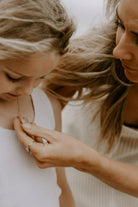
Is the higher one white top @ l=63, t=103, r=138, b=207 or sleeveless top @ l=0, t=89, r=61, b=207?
sleeveless top @ l=0, t=89, r=61, b=207

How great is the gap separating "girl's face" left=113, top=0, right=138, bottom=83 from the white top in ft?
1.27

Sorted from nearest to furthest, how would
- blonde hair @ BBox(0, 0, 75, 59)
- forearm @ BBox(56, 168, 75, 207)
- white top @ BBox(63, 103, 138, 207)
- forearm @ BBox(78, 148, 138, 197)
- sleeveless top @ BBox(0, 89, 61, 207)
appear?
blonde hair @ BBox(0, 0, 75, 59) → sleeveless top @ BBox(0, 89, 61, 207) → forearm @ BBox(78, 148, 138, 197) → forearm @ BBox(56, 168, 75, 207) → white top @ BBox(63, 103, 138, 207)

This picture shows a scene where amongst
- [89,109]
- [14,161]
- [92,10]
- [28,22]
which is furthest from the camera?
[92,10]

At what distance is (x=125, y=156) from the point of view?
4.47 feet

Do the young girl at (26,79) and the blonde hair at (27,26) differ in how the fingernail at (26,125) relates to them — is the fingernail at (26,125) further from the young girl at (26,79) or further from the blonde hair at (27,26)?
the blonde hair at (27,26)

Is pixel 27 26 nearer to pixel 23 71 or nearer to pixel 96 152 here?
pixel 23 71

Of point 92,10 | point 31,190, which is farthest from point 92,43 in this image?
point 92,10

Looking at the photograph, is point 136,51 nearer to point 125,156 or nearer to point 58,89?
point 58,89

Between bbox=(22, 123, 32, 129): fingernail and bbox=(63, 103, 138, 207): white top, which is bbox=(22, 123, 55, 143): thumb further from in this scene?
bbox=(63, 103, 138, 207): white top

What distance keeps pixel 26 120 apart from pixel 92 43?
486mm

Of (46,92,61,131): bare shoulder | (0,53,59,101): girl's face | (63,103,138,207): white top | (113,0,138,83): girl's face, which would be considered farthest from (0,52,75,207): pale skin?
(63,103,138,207): white top

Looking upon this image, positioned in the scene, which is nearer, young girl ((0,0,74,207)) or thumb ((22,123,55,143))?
young girl ((0,0,74,207))

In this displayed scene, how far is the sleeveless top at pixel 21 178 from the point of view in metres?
0.88

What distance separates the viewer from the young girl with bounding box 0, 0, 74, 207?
771 millimetres
